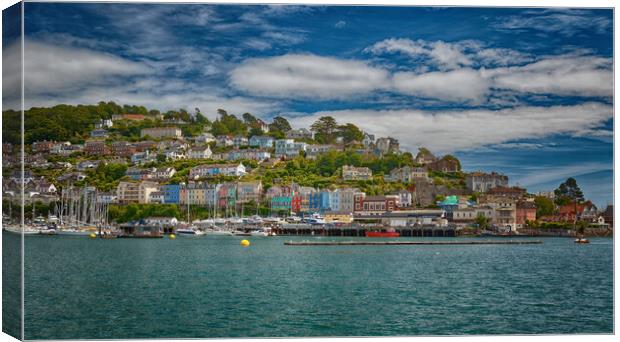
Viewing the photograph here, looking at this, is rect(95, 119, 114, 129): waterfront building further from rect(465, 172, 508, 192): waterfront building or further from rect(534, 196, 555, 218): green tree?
rect(534, 196, 555, 218): green tree

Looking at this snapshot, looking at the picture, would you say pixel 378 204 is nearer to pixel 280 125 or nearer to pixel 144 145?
pixel 280 125

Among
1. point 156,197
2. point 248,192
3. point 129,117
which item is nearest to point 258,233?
point 248,192

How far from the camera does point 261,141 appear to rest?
3747 centimetres

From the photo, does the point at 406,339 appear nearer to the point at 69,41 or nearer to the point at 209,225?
the point at 69,41

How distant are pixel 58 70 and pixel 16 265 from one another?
6991 mm

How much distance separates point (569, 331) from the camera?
34.4 feet

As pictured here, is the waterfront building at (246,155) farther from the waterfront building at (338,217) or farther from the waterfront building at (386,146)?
the waterfront building at (386,146)

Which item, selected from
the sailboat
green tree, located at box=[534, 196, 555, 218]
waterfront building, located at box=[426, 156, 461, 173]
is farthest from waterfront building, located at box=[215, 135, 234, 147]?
green tree, located at box=[534, 196, 555, 218]

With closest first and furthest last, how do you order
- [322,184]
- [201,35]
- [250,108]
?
[201,35] < [250,108] < [322,184]

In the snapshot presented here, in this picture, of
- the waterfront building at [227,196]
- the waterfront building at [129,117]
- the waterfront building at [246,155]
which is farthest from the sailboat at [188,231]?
the waterfront building at [129,117]

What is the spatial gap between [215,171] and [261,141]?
380 centimetres

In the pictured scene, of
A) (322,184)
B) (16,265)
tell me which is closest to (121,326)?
(16,265)

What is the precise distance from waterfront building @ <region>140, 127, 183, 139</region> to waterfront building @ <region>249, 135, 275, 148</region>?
10.7 feet

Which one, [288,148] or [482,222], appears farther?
[288,148]
